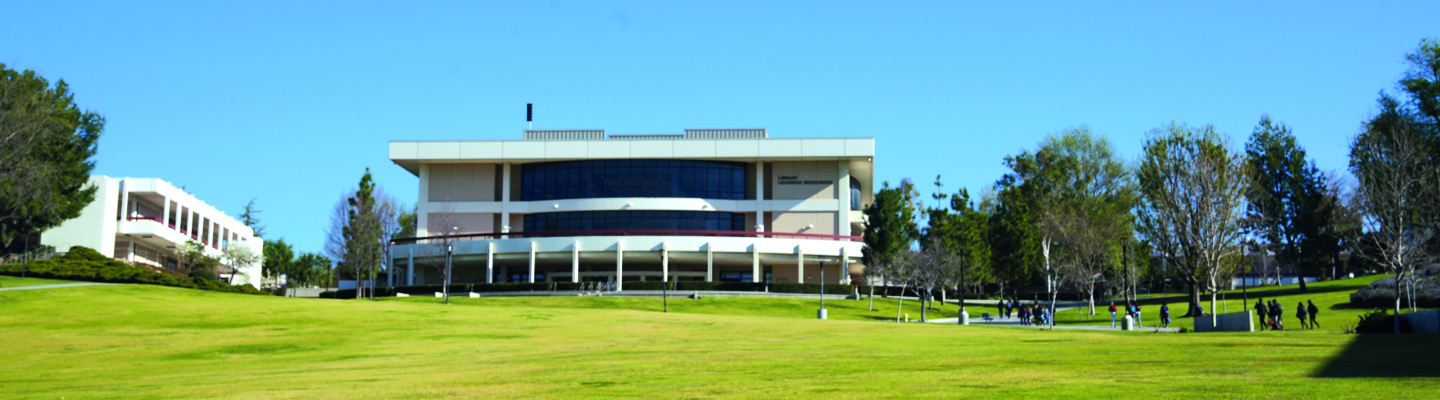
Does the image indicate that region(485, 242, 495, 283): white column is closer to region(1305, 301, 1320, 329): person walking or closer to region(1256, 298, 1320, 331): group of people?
region(1256, 298, 1320, 331): group of people

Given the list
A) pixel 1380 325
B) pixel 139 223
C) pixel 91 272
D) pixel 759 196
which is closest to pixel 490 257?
pixel 759 196

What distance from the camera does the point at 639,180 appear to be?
270 ft

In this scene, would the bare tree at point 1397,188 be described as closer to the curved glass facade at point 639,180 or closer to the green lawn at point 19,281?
the curved glass facade at point 639,180

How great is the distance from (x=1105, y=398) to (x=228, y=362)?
20.3 metres

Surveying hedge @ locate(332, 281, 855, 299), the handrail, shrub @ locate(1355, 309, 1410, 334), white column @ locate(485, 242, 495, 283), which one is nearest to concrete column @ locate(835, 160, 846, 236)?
the handrail

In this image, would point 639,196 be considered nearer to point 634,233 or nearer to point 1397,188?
point 634,233

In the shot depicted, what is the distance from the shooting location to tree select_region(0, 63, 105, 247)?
4712 cm

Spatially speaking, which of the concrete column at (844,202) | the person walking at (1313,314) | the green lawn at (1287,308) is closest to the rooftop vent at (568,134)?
the concrete column at (844,202)

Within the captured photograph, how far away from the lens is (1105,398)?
12883mm

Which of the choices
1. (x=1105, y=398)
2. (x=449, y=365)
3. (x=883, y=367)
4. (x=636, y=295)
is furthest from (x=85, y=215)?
(x=1105, y=398)

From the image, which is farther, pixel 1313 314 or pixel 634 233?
pixel 634 233

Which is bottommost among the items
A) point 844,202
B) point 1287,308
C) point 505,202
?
point 1287,308

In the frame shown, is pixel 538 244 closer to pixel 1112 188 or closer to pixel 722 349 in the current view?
pixel 1112 188

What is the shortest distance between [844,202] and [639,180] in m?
15.9
